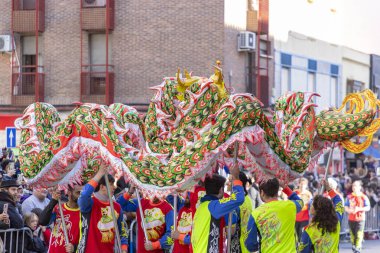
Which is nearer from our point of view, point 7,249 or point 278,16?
point 7,249

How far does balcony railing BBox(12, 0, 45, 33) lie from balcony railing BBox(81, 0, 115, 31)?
4.37 feet

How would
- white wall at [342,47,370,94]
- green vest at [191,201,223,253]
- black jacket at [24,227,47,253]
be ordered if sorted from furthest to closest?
white wall at [342,47,370,94], black jacket at [24,227,47,253], green vest at [191,201,223,253]

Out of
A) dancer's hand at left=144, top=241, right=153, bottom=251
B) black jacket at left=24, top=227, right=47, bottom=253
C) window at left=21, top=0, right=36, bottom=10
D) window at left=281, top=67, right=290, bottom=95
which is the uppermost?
window at left=21, top=0, right=36, bottom=10

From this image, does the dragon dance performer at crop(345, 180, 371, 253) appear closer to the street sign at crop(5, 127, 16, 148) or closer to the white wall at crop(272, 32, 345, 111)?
the street sign at crop(5, 127, 16, 148)

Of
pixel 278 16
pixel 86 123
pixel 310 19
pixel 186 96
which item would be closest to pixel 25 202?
pixel 86 123

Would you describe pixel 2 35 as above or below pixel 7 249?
above

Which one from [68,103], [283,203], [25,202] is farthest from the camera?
[68,103]

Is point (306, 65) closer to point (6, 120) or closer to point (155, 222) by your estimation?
point (6, 120)

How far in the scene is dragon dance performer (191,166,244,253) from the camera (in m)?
11.4

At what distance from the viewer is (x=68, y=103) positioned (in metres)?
36.4

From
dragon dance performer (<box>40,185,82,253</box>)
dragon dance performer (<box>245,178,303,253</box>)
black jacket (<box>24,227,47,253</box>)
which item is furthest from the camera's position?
black jacket (<box>24,227,47,253</box>)

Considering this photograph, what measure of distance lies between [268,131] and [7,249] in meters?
5.23

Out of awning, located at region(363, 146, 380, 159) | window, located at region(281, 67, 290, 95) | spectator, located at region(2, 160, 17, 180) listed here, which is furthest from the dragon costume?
awning, located at region(363, 146, 380, 159)

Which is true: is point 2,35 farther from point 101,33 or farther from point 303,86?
point 303,86
